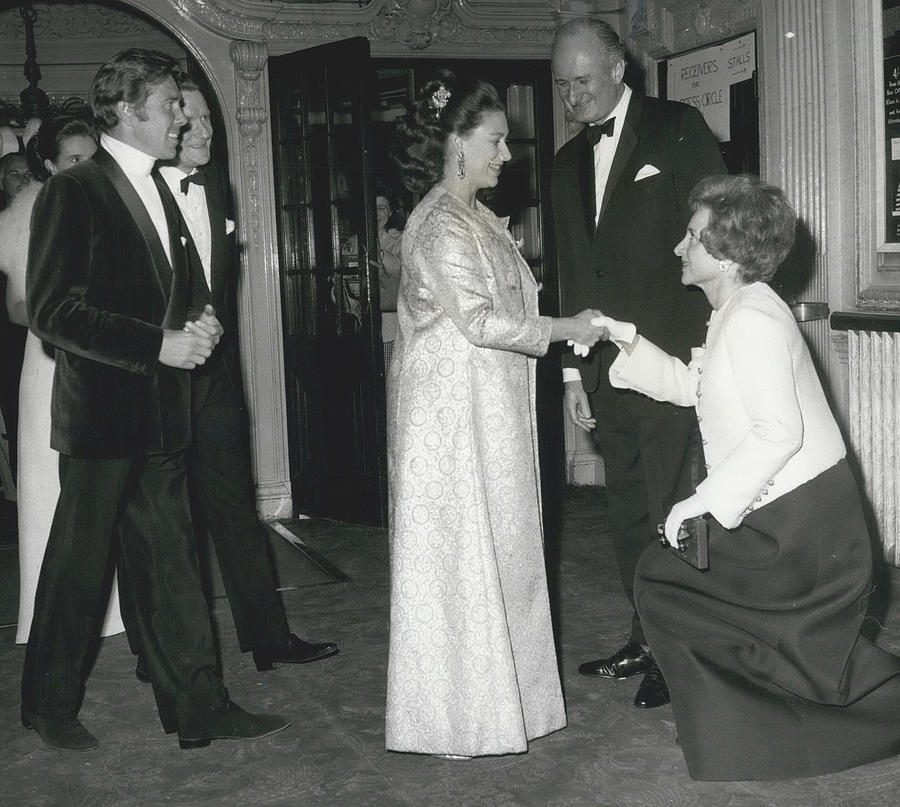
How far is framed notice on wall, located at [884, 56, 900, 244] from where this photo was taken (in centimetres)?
398

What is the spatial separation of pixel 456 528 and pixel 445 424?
248mm

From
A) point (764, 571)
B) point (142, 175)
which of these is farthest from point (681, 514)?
point (142, 175)

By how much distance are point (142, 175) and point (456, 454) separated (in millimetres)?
1046

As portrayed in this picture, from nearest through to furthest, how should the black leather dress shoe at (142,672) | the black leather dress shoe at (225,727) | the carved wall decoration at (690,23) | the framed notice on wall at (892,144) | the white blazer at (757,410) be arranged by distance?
the white blazer at (757,410) → the black leather dress shoe at (225,727) → the black leather dress shoe at (142,672) → the framed notice on wall at (892,144) → the carved wall decoration at (690,23)

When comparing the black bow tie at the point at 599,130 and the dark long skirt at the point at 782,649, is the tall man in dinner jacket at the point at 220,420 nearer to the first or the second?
the black bow tie at the point at 599,130

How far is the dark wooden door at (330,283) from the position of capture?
530 centimetres

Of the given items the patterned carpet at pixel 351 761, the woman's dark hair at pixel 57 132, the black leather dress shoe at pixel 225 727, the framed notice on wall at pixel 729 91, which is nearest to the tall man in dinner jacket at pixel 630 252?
the patterned carpet at pixel 351 761

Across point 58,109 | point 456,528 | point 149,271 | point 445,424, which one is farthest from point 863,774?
point 58,109

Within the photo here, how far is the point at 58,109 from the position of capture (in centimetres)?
365

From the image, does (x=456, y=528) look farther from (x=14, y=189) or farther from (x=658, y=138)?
(x=14, y=189)

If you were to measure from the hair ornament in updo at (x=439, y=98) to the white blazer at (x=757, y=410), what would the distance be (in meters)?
0.82

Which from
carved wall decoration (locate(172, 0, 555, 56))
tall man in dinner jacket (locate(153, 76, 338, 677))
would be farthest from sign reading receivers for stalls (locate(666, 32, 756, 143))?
tall man in dinner jacket (locate(153, 76, 338, 677))

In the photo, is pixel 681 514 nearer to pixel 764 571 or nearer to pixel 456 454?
pixel 764 571

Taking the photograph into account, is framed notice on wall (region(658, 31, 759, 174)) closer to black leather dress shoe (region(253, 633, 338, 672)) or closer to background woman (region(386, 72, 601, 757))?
background woman (region(386, 72, 601, 757))
